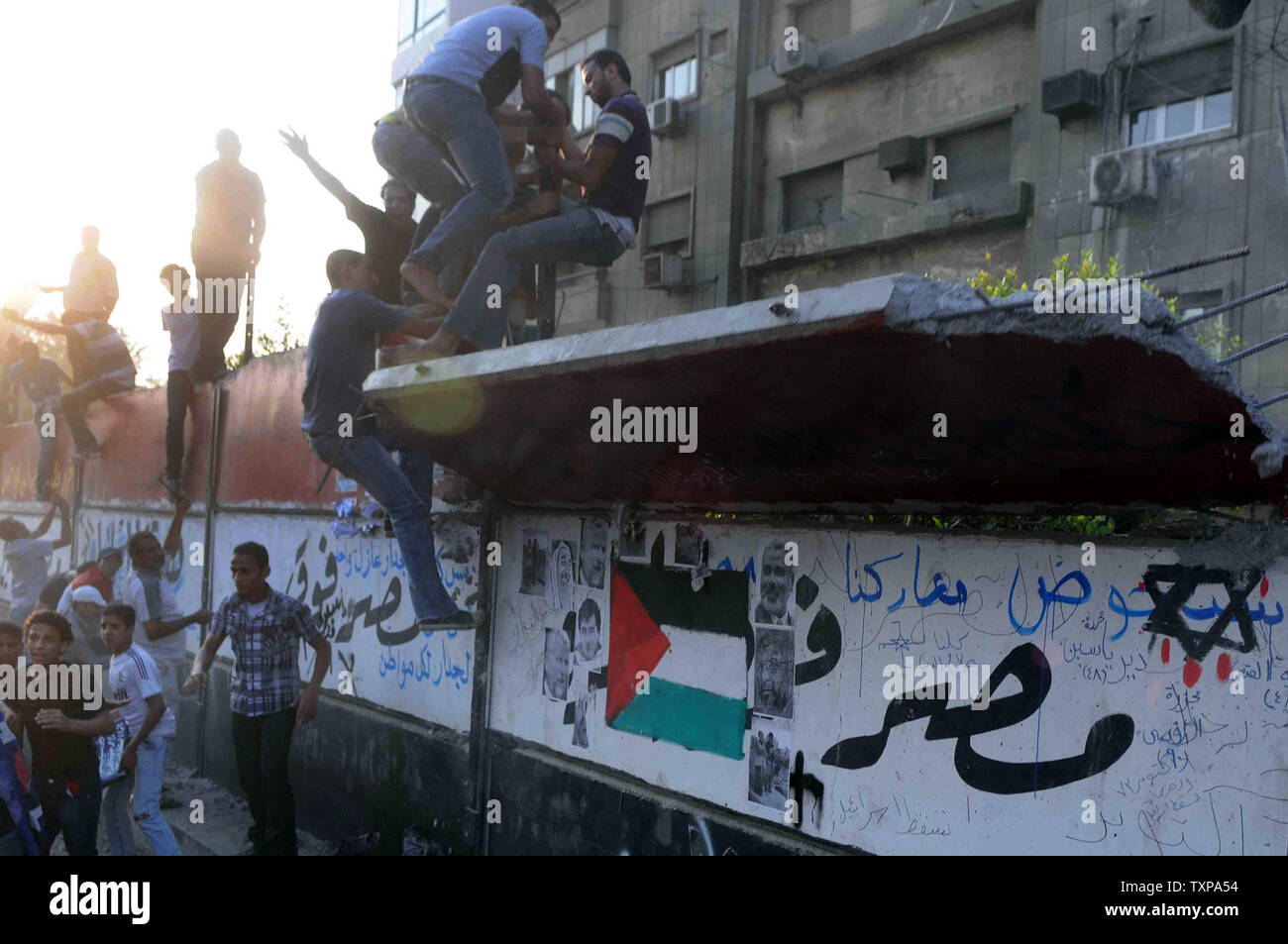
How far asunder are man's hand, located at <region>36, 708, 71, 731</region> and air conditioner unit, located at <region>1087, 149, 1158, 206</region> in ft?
46.9

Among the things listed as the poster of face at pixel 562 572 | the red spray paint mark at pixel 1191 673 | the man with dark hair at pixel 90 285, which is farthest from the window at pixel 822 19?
the red spray paint mark at pixel 1191 673

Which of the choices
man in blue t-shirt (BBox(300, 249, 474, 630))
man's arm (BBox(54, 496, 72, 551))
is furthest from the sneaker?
man's arm (BBox(54, 496, 72, 551))

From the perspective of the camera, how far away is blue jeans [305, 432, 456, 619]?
5684 millimetres

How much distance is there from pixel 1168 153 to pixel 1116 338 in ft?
47.2

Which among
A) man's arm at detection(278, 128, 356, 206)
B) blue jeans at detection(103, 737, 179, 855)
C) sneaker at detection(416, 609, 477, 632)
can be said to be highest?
man's arm at detection(278, 128, 356, 206)

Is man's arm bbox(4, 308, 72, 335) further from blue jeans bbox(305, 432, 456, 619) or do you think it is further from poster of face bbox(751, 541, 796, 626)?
poster of face bbox(751, 541, 796, 626)

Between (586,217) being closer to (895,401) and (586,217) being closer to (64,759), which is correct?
(895,401)

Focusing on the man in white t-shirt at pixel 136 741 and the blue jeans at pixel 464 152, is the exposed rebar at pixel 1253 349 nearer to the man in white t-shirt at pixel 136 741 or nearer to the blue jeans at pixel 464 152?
the blue jeans at pixel 464 152

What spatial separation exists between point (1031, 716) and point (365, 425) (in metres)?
3.54

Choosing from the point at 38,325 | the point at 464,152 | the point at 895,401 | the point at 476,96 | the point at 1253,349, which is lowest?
the point at 895,401

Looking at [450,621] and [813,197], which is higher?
[813,197]

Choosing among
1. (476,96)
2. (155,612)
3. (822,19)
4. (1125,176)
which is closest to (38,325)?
(155,612)

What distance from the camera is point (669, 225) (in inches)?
945

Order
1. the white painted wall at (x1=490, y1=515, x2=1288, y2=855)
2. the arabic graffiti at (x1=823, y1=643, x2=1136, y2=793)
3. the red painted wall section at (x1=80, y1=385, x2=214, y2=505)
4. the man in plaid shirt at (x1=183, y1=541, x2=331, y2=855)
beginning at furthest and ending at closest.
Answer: the red painted wall section at (x1=80, y1=385, x2=214, y2=505)
the man in plaid shirt at (x1=183, y1=541, x2=331, y2=855)
the arabic graffiti at (x1=823, y1=643, x2=1136, y2=793)
the white painted wall at (x1=490, y1=515, x2=1288, y2=855)
